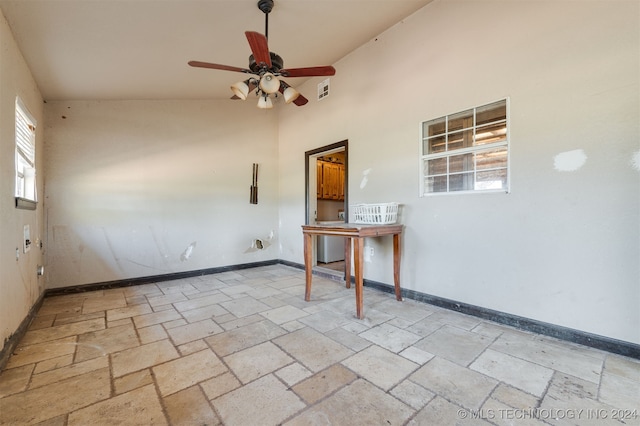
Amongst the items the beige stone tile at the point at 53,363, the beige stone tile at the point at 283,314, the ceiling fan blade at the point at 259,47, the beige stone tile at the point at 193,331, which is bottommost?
the beige stone tile at the point at 53,363

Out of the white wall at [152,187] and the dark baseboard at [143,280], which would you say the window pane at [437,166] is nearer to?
the white wall at [152,187]

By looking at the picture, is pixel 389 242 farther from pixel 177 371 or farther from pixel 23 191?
pixel 23 191

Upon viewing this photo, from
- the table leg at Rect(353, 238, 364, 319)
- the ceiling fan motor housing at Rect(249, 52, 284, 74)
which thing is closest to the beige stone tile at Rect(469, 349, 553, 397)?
the table leg at Rect(353, 238, 364, 319)

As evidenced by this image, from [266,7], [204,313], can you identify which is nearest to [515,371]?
[204,313]

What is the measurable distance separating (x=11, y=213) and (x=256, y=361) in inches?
86.0

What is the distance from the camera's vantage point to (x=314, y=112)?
4.41 m

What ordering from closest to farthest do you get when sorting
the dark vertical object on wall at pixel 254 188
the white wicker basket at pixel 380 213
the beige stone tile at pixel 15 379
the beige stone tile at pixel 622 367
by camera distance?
the beige stone tile at pixel 15 379
the beige stone tile at pixel 622 367
the white wicker basket at pixel 380 213
the dark vertical object on wall at pixel 254 188

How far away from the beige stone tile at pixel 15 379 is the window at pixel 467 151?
3.37 m

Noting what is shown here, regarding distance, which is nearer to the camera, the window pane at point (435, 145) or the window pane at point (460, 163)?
the window pane at point (460, 163)

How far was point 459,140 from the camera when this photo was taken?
2.72 metres

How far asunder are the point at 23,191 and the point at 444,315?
4264mm

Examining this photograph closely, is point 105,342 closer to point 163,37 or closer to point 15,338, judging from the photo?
point 15,338

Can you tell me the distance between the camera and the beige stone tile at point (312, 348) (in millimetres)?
1812

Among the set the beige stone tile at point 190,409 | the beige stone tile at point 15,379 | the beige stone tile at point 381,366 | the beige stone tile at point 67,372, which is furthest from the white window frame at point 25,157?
the beige stone tile at point 381,366
